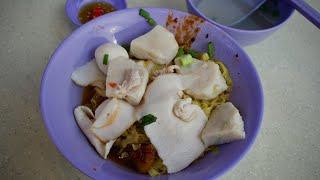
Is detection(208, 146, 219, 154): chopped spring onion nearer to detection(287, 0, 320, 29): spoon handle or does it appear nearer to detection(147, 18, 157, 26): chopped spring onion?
detection(147, 18, 157, 26): chopped spring onion

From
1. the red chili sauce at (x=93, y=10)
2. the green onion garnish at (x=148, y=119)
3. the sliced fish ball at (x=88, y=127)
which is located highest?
the red chili sauce at (x=93, y=10)

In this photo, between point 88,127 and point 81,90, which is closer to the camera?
point 88,127

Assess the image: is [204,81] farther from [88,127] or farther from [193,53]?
[88,127]

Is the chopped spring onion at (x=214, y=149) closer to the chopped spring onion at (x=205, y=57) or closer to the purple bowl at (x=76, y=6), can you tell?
the chopped spring onion at (x=205, y=57)

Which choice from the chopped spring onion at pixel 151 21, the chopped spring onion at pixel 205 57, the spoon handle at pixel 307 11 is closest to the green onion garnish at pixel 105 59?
the chopped spring onion at pixel 151 21

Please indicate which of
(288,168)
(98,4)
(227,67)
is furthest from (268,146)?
(98,4)

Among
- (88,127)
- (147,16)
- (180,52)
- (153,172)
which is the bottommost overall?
(153,172)

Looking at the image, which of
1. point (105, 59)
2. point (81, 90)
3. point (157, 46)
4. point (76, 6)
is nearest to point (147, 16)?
point (157, 46)

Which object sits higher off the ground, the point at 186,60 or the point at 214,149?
the point at 186,60
